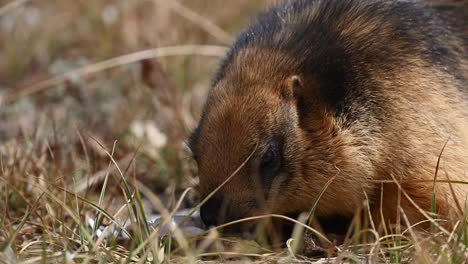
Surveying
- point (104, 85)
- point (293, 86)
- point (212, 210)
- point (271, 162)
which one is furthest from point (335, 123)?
point (104, 85)

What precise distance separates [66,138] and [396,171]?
2.81 meters

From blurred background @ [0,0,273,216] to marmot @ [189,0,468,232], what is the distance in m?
0.91

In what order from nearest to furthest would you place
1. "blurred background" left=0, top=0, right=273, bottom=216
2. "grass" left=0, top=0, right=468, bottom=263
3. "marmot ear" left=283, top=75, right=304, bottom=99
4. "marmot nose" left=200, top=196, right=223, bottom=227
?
"grass" left=0, top=0, right=468, bottom=263 → "marmot nose" left=200, top=196, right=223, bottom=227 → "marmot ear" left=283, top=75, right=304, bottom=99 → "blurred background" left=0, top=0, right=273, bottom=216

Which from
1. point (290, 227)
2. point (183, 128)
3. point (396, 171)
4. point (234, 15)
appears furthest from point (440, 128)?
point (234, 15)

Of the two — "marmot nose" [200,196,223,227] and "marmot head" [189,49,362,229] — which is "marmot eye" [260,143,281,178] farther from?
"marmot nose" [200,196,223,227]

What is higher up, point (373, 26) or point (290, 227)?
point (373, 26)

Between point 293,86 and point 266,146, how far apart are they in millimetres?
390

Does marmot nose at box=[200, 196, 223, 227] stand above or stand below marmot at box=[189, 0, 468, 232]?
below

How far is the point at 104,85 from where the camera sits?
7.56 meters

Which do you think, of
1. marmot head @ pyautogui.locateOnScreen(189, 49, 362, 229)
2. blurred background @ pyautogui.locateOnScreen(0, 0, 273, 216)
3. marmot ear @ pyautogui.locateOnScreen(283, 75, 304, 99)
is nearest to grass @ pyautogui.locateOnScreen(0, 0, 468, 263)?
blurred background @ pyautogui.locateOnScreen(0, 0, 273, 216)

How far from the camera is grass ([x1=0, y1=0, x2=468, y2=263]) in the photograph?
3699 mm

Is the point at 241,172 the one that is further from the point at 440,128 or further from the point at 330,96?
the point at 440,128

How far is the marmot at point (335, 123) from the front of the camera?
412 centimetres

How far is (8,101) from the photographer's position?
6605mm
